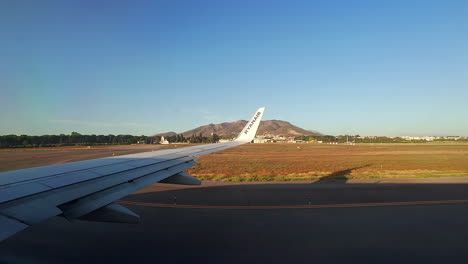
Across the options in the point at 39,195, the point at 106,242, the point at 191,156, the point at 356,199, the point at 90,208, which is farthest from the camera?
the point at 356,199

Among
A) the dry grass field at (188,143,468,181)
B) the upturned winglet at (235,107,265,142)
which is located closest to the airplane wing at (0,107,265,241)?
the upturned winglet at (235,107,265,142)

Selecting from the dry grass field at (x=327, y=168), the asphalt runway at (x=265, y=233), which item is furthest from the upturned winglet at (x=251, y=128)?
the dry grass field at (x=327, y=168)

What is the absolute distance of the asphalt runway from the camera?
240 inches

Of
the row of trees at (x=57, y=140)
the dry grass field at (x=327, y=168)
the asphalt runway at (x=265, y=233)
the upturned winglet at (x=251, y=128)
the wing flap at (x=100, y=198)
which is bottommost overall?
the asphalt runway at (x=265, y=233)

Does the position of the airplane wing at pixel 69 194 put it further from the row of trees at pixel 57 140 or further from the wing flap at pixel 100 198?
the row of trees at pixel 57 140

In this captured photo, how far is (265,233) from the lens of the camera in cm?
755

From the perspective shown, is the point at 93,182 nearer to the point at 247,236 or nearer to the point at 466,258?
the point at 247,236

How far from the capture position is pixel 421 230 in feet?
25.5

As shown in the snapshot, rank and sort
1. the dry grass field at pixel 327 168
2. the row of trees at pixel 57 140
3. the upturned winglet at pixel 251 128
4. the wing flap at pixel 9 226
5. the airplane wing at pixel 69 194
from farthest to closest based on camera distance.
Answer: the row of trees at pixel 57 140 < the dry grass field at pixel 327 168 < the upturned winglet at pixel 251 128 < the airplane wing at pixel 69 194 < the wing flap at pixel 9 226

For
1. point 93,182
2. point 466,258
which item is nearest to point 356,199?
point 466,258

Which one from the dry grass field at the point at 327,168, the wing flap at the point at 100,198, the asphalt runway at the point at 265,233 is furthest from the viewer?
the dry grass field at the point at 327,168

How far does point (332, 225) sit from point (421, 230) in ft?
8.90

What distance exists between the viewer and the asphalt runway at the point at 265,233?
6105 mm

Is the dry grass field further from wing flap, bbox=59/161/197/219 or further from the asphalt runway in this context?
wing flap, bbox=59/161/197/219
